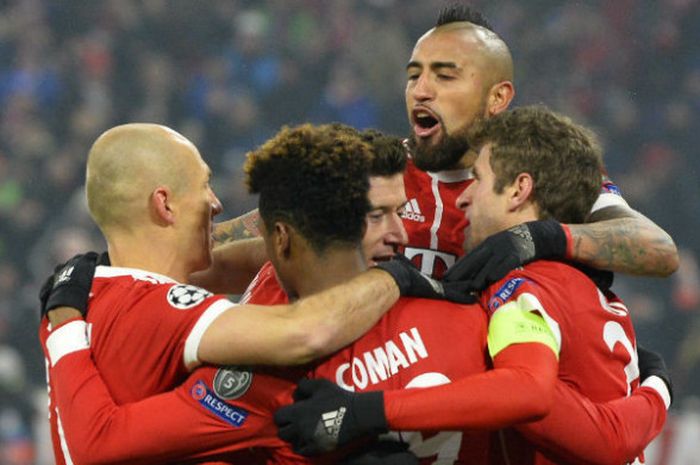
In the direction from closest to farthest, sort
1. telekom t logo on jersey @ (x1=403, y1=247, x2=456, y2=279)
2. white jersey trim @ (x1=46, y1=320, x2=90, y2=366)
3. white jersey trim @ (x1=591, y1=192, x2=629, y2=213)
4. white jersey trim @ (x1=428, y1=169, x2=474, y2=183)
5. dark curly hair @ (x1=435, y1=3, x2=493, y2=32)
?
white jersey trim @ (x1=46, y1=320, x2=90, y2=366)
white jersey trim @ (x1=591, y1=192, x2=629, y2=213)
telekom t logo on jersey @ (x1=403, y1=247, x2=456, y2=279)
white jersey trim @ (x1=428, y1=169, x2=474, y2=183)
dark curly hair @ (x1=435, y1=3, x2=493, y2=32)

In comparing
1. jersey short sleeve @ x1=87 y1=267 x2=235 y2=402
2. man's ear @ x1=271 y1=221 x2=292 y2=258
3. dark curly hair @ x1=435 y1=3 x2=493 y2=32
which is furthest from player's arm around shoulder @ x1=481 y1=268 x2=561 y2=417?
dark curly hair @ x1=435 y1=3 x2=493 y2=32

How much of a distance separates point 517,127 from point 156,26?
692cm

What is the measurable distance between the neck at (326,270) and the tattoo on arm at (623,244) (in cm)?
63

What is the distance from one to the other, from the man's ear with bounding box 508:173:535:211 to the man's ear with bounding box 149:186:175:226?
33.5 inches

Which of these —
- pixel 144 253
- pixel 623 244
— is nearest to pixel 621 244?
pixel 623 244

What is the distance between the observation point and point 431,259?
3.54 m

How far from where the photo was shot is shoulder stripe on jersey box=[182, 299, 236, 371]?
8.00 ft

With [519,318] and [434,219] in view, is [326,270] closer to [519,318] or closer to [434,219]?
[519,318]

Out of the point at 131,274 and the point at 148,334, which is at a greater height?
the point at 131,274

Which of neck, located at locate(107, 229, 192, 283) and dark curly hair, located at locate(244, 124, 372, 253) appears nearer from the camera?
dark curly hair, located at locate(244, 124, 372, 253)

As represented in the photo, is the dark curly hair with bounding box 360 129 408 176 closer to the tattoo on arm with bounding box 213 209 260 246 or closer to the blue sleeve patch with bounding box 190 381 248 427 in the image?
the blue sleeve patch with bounding box 190 381 248 427

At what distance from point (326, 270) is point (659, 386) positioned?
1003 mm

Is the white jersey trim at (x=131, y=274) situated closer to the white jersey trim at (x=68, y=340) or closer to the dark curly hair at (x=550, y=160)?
the white jersey trim at (x=68, y=340)

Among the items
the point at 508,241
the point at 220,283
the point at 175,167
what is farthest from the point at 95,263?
the point at 508,241
